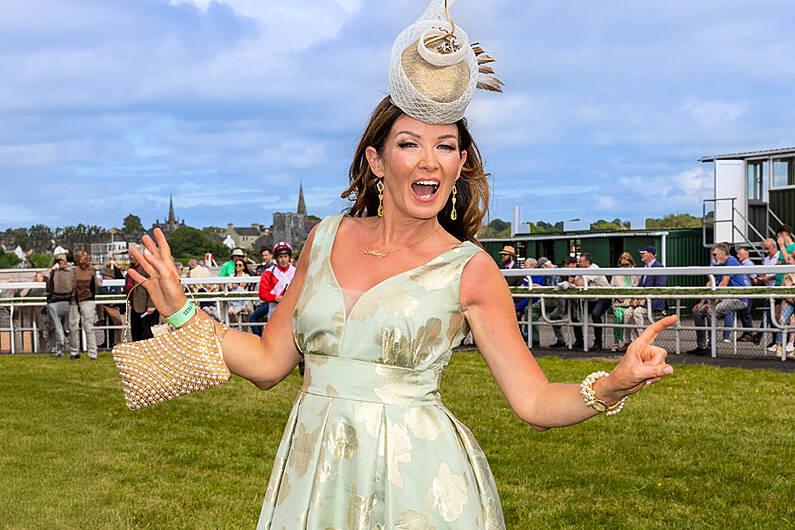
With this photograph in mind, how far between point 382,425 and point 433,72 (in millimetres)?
1032

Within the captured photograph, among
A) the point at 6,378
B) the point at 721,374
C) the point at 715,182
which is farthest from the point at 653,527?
the point at 715,182

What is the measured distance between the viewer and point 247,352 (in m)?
2.61

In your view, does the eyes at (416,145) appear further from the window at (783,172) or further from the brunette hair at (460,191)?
the window at (783,172)

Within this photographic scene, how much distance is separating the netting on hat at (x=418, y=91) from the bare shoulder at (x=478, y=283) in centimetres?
45

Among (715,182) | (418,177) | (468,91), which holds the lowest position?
→ (418,177)

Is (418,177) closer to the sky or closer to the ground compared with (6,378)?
closer to the sky

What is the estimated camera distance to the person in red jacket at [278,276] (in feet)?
38.3

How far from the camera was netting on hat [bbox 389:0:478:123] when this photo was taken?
98.0 inches

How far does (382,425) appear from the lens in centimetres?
234

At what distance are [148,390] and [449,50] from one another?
4.54 ft

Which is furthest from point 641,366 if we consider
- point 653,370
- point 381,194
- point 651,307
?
point 651,307

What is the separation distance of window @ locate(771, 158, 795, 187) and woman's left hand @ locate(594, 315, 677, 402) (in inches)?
1080

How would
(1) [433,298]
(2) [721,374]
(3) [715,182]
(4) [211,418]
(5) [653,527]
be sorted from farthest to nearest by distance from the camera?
(3) [715,182], (2) [721,374], (4) [211,418], (5) [653,527], (1) [433,298]

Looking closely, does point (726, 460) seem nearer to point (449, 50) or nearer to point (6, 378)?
point (449, 50)
